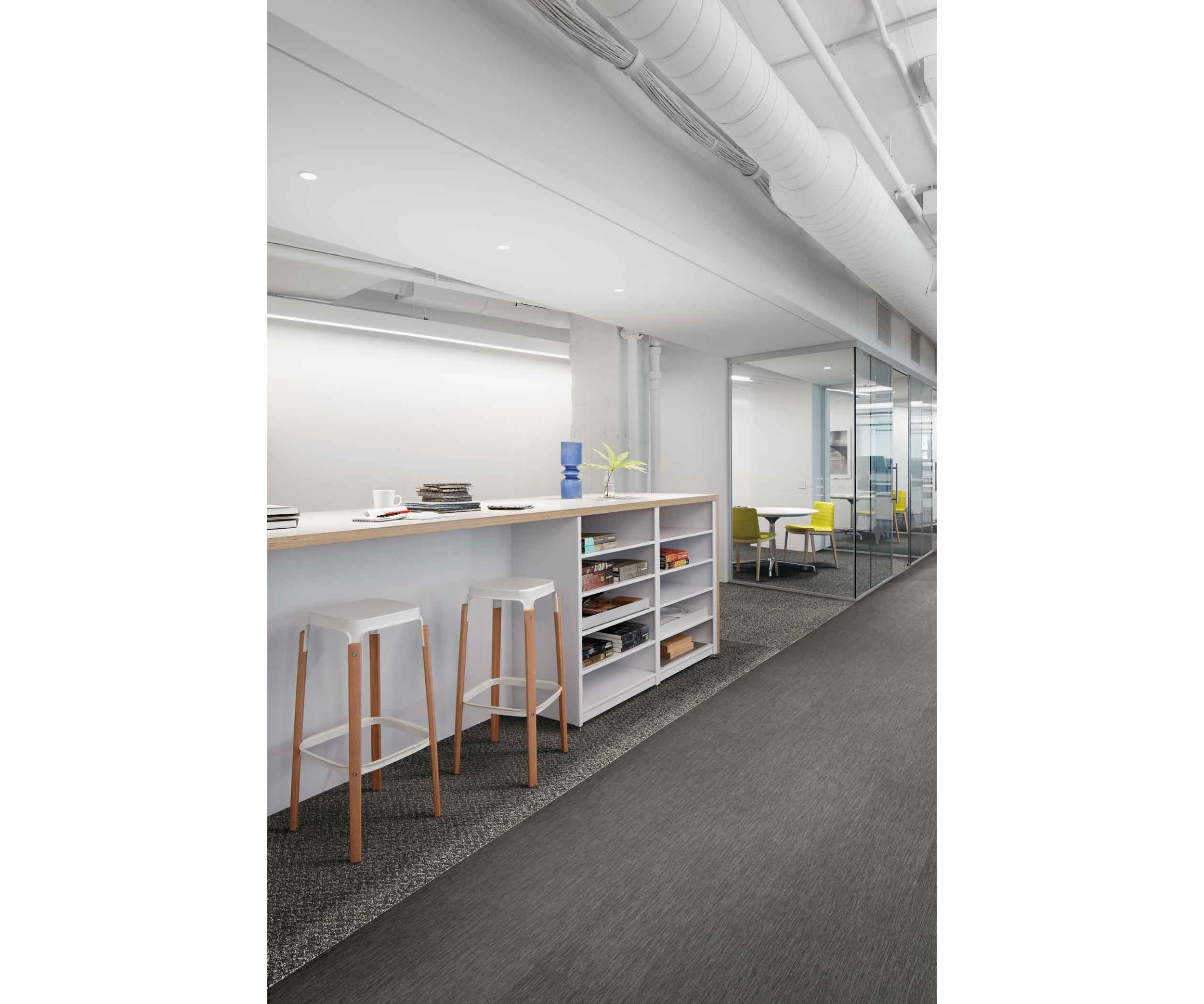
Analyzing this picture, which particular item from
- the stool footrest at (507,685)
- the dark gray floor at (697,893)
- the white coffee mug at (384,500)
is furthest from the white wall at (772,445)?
A: the white coffee mug at (384,500)

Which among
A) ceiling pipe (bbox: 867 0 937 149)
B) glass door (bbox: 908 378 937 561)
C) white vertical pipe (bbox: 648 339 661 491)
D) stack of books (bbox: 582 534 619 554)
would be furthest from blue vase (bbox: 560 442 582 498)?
glass door (bbox: 908 378 937 561)

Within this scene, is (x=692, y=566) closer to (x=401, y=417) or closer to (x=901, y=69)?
(x=901, y=69)

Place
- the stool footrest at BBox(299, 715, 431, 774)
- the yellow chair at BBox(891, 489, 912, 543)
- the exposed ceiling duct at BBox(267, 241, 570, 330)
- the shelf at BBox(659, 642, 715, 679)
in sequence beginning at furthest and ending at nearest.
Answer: the yellow chair at BBox(891, 489, 912, 543), the exposed ceiling duct at BBox(267, 241, 570, 330), the shelf at BBox(659, 642, 715, 679), the stool footrest at BBox(299, 715, 431, 774)

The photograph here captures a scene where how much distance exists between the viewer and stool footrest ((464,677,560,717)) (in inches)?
108

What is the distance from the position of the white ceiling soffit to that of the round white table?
2485 mm

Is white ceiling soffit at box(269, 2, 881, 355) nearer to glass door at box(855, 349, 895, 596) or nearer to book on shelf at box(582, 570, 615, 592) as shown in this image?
book on shelf at box(582, 570, 615, 592)

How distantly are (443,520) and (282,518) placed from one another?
58 cm

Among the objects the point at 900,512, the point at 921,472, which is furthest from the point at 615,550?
the point at 921,472
